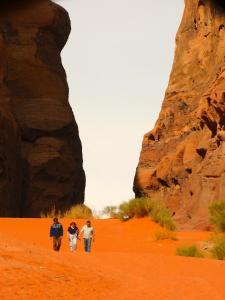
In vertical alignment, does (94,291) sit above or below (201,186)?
below

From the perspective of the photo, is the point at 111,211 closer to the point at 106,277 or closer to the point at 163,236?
the point at 163,236

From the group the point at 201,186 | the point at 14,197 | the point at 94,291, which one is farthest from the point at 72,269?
the point at 14,197

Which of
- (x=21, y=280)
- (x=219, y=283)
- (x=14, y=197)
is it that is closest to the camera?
(x=21, y=280)

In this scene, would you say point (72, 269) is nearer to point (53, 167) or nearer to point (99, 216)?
point (99, 216)

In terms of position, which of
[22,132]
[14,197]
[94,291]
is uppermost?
[22,132]

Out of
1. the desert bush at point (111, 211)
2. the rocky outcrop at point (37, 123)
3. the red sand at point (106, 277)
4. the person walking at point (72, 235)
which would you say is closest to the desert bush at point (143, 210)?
the desert bush at point (111, 211)

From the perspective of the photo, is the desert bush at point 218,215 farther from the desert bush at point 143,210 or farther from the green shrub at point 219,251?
the green shrub at point 219,251

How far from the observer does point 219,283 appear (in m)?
8.85

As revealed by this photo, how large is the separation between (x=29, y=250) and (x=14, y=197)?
27.0 metres

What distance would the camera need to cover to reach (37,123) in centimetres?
4228

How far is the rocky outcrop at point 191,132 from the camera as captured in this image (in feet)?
88.2

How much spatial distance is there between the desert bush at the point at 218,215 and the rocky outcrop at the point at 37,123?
17.3 m

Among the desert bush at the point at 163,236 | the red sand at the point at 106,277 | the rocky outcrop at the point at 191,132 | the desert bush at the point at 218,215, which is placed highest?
the rocky outcrop at the point at 191,132

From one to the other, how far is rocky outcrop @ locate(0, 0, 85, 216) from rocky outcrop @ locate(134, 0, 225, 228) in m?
6.30
